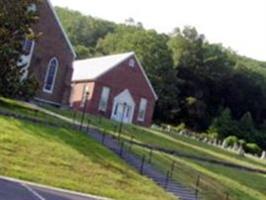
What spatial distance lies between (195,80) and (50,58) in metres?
52.1

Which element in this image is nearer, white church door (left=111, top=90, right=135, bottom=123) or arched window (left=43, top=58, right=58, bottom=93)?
arched window (left=43, top=58, right=58, bottom=93)

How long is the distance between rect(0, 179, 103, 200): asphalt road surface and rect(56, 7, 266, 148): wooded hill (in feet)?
224

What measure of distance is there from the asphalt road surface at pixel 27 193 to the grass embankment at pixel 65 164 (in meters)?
1.50

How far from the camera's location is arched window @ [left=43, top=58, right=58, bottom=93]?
201 ft

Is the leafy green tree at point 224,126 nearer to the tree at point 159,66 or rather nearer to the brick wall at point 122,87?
the tree at point 159,66

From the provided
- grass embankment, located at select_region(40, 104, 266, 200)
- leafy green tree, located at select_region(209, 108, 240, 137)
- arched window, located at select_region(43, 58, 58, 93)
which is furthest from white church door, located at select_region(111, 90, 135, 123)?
leafy green tree, located at select_region(209, 108, 240, 137)

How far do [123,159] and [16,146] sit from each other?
6.73m

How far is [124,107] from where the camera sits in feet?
229

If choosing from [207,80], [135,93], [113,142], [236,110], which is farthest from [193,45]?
[113,142]

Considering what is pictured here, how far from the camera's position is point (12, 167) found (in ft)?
96.1

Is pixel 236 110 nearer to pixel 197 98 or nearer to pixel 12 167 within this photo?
pixel 197 98

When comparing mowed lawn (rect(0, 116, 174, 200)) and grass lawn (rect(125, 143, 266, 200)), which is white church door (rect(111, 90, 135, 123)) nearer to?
grass lawn (rect(125, 143, 266, 200))

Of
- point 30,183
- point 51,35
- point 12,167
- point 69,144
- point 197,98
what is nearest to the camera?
point 30,183

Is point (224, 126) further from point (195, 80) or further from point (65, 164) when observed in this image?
point (65, 164)
